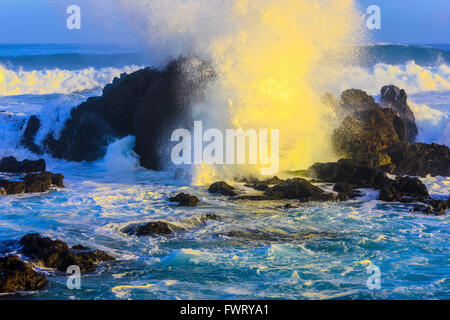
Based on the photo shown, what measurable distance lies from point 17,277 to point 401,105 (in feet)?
48.9

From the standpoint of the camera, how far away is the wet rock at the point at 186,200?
1253 centimetres

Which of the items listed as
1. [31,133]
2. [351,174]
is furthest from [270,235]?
[31,133]

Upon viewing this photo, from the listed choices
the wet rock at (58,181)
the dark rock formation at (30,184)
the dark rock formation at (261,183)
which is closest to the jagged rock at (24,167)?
the wet rock at (58,181)

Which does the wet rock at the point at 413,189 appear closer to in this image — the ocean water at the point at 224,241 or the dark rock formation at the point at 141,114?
the ocean water at the point at 224,241

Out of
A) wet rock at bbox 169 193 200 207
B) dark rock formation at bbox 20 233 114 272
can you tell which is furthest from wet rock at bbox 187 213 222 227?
dark rock formation at bbox 20 233 114 272

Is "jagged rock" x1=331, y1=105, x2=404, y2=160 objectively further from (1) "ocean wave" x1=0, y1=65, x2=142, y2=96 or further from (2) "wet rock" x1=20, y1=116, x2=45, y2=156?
(1) "ocean wave" x1=0, y1=65, x2=142, y2=96

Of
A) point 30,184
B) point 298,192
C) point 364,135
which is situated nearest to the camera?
point 298,192

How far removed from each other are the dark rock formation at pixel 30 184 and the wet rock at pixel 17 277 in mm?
5722

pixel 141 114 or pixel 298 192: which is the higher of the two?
pixel 141 114

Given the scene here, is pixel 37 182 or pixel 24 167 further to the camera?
pixel 24 167

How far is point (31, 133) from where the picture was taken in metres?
19.7

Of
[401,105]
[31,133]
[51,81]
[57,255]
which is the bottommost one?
[57,255]

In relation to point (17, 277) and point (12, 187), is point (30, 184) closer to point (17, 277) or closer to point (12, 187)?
point (12, 187)
